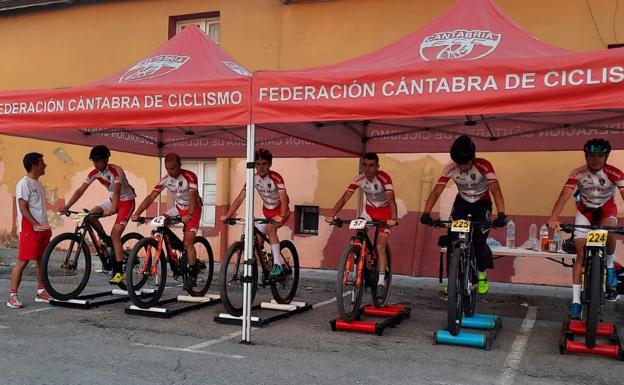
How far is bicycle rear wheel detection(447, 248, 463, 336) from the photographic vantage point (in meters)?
5.76

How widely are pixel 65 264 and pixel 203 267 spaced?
1.76 metres

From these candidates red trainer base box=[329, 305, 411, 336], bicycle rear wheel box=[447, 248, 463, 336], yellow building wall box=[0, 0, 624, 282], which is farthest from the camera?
yellow building wall box=[0, 0, 624, 282]

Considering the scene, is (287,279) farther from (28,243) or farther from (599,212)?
(599,212)

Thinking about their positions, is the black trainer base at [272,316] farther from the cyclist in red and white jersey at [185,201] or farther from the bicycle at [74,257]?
the bicycle at [74,257]

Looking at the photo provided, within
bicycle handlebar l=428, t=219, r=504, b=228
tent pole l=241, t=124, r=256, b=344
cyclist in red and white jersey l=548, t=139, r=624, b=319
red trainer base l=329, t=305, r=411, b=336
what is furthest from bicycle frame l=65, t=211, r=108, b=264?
cyclist in red and white jersey l=548, t=139, r=624, b=319

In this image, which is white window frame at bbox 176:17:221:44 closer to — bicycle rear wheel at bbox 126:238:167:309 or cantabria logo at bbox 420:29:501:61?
bicycle rear wheel at bbox 126:238:167:309

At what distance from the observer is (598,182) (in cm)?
619

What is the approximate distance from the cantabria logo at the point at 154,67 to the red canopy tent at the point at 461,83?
57.0 inches

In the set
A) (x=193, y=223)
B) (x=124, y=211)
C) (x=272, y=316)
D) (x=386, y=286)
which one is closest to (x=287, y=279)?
(x=272, y=316)

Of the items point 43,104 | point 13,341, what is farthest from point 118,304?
point 43,104

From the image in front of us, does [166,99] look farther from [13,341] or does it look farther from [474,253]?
[474,253]

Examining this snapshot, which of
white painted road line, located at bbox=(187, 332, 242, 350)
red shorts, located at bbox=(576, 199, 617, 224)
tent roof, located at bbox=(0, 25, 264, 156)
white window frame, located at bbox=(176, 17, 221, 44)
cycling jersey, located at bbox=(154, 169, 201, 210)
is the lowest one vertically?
white painted road line, located at bbox=(187, 332, 242, 350)

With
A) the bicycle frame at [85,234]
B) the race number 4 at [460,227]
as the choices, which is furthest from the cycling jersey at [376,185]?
the bicycle frame at [85,234]

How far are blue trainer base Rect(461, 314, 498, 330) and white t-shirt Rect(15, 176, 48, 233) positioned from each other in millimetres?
5390
